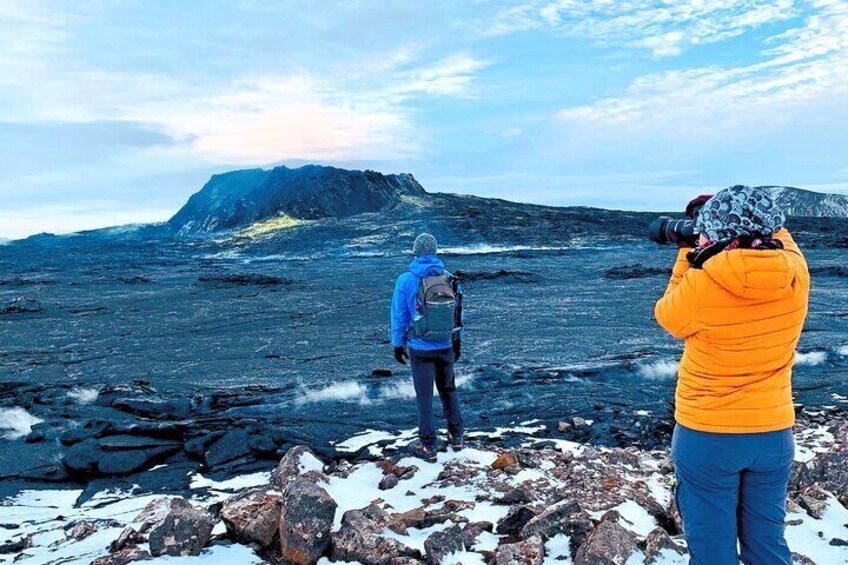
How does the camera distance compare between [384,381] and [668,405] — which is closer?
[668,405]

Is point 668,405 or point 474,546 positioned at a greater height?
point 474,546

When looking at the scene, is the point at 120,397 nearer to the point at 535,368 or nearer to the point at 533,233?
the point at 535,368

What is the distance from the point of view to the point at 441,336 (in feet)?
20.9

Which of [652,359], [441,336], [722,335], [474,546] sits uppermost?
[722,335]

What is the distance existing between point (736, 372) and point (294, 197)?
267 ft

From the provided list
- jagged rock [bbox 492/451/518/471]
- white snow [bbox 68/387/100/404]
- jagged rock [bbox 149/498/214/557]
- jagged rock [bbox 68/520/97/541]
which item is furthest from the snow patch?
jagged rock [bbox 149/498/214/557]

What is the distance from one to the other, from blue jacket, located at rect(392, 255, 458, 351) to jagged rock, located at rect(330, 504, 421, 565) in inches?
89.4

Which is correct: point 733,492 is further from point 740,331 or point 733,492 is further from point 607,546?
point 607,546

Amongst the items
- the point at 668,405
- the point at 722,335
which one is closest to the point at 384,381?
the point at 668,405

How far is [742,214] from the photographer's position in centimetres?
271

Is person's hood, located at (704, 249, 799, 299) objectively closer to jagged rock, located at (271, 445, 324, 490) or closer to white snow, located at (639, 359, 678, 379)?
jagged rock, located at (271, 445, 324, 490)

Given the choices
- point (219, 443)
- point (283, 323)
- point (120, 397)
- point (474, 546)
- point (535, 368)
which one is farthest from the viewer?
point (283, 323)

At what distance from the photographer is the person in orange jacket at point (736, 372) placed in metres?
2.69

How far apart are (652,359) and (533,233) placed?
150 feet
